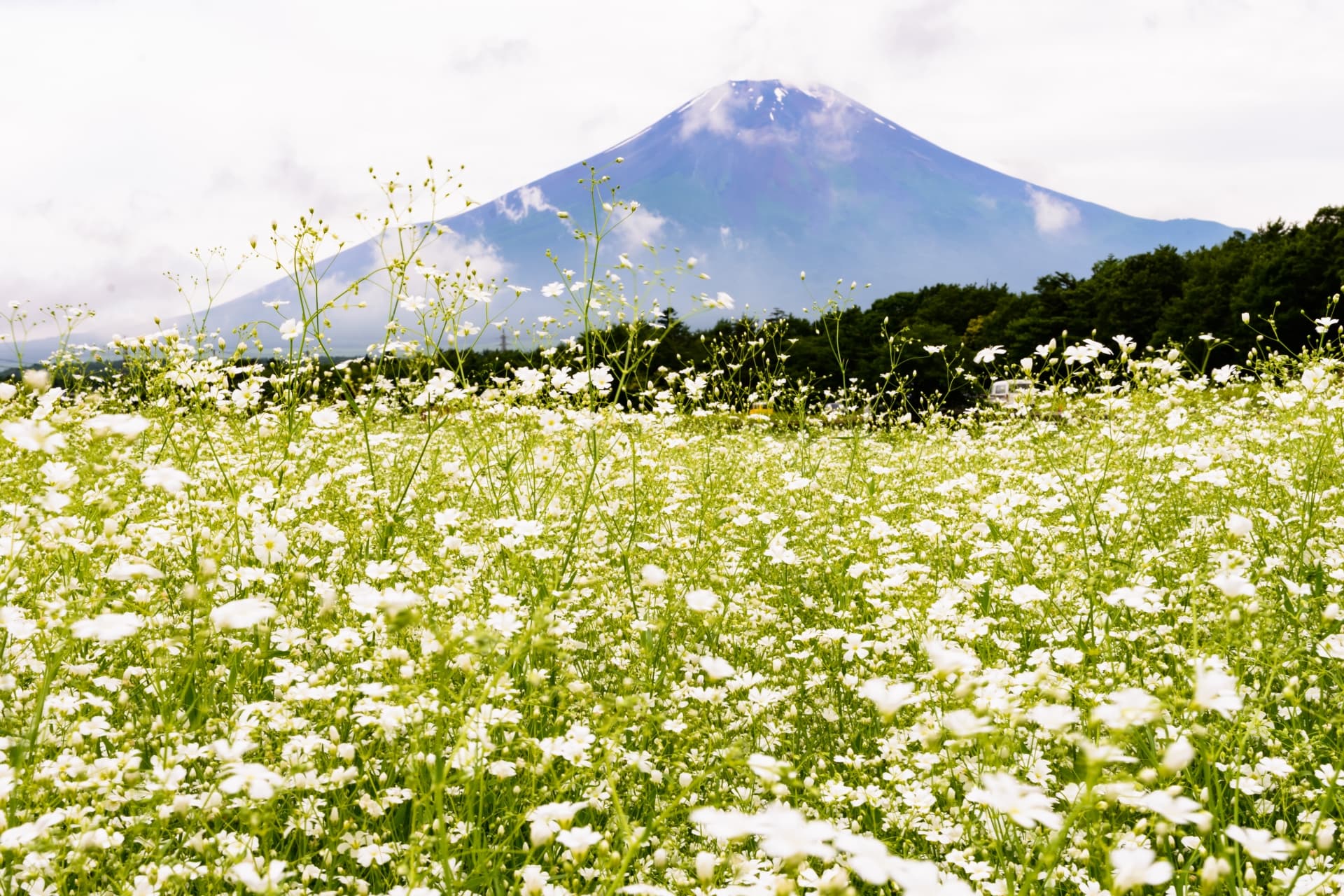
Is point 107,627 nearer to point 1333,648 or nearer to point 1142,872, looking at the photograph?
point 1142,872

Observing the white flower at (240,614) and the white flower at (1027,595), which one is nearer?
the white flower at (240,614)

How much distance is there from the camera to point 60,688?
3146 millimetres

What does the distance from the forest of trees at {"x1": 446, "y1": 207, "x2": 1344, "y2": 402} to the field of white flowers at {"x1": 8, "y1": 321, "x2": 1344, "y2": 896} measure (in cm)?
1693

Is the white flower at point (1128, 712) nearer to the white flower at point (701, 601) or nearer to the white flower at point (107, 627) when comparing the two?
the white flower at point (701, 601)

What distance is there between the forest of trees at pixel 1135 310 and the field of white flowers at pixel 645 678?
55.5ft

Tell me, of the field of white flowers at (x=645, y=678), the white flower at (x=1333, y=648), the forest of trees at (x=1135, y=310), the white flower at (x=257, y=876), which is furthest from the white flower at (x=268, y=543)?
the forest of trees at (x=1135, y=310)

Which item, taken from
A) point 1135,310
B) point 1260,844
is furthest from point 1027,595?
point 1135,310

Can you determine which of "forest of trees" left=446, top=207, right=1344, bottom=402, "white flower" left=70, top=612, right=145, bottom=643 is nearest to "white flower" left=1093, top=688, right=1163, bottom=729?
"white flower" left=70, top=612, right=145, bottom=643

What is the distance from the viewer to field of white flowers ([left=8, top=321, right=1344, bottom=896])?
77.2 inches

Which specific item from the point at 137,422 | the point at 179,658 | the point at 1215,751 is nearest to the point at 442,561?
the point at 179,658

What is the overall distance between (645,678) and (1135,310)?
48.8 metres

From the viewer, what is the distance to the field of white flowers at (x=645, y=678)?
196 centimetres

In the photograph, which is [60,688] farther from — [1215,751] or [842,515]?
[842,515]

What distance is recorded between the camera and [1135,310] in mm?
44375
